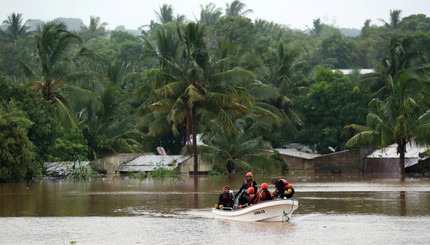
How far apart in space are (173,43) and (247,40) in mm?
30741

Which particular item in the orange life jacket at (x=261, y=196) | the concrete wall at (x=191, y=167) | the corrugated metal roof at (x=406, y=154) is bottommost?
the orange life jacket at (x=261, y=196)

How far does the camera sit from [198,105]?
44812mm

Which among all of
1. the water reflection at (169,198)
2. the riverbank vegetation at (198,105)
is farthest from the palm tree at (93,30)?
the water reflection at (169,198)

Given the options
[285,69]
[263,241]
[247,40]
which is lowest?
[263,241]

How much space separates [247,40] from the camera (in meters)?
76.8

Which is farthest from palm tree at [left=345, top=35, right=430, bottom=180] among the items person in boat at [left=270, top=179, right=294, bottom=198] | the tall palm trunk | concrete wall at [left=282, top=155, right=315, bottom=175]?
person in boat at [left=270, top=179, right=294, bottom=198]

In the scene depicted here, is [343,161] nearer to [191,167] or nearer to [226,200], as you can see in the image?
[191,167]

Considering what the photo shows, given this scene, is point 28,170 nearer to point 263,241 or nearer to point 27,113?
point 27,113

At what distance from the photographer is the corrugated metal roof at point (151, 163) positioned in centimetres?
4603

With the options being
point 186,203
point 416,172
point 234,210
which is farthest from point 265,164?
point 234,210

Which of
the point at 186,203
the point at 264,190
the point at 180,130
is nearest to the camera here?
the point at 264,190

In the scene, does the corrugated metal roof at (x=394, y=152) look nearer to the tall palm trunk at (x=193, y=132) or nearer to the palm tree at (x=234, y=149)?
the palm tree at (x=234, y=149)

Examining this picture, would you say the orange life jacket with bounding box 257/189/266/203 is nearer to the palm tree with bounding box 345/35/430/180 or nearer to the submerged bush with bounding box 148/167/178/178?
the palm tree with bounding box 345/35/430/180

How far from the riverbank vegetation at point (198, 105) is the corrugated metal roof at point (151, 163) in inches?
54.6
